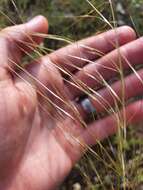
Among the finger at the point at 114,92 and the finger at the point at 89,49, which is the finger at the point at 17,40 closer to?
the finger at the point at 89,49

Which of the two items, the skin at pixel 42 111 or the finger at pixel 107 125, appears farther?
the finger at pixel 107 125

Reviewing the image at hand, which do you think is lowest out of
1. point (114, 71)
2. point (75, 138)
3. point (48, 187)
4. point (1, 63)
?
point (48, 187)

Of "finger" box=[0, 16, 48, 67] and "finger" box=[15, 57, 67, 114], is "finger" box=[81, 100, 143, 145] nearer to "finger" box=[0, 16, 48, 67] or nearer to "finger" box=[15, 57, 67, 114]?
"finger" box=[15, 57, 67, 114]

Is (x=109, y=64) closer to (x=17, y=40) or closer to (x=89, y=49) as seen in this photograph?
(x=89, y=49)

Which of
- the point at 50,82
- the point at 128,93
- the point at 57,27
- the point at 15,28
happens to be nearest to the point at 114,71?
the point at 128,93

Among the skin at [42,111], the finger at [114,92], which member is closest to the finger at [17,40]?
the skin at [42,111]

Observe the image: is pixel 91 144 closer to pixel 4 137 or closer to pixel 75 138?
pixel 75 138
